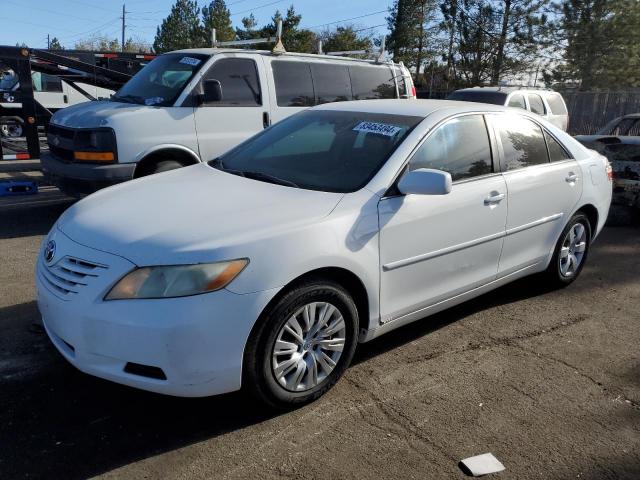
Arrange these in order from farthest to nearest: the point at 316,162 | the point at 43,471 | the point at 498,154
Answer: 1. the point at 498,154
2. the point at 316,162
3. the point at 43,471

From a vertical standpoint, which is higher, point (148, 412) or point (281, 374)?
point (281, 374)

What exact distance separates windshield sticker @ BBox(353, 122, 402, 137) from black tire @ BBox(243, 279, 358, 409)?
1.18 metres

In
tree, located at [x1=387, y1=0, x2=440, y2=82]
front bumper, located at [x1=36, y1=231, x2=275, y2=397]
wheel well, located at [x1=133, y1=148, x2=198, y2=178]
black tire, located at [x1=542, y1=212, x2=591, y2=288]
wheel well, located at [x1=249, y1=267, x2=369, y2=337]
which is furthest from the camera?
tree, located at [x1=387, y1=0, x2=440, y2=82]

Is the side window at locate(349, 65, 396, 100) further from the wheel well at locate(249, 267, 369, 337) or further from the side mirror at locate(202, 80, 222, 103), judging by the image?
the wheel well at locate(249, 267, 369, 337)

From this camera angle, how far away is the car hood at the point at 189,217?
2.71 meters

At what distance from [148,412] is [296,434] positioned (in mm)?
808

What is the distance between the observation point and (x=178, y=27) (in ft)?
171

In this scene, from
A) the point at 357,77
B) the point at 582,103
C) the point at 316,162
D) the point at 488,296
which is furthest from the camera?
the point at 582,103

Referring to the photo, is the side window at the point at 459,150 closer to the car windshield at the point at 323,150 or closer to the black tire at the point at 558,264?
the car windshield at the point at 323,150

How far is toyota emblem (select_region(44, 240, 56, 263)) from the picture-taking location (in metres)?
3.03

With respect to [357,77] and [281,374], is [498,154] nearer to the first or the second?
[281,374]

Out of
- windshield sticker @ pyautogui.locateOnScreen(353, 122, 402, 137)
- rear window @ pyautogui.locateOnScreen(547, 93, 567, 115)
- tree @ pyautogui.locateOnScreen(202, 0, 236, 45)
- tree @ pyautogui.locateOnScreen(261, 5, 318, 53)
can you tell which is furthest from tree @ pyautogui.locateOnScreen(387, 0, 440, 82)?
windshield sticker @ pyautogui.locateOnScreen(353, 122, 402, 137)

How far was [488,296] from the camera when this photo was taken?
195 inches

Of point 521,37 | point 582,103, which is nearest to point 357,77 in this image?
point 582,103
